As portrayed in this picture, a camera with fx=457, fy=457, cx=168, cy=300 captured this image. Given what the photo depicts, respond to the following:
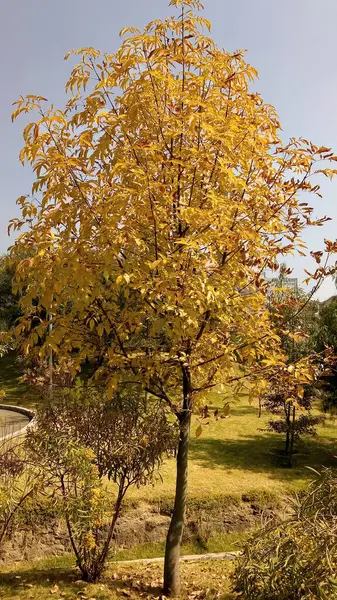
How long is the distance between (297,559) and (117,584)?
173 inches

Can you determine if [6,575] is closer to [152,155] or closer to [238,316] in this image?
[238,316]

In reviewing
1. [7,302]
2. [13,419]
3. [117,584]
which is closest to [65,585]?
[117,584]

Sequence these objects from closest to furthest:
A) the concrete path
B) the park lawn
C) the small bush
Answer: the small bush, the park lawn, the concrete path

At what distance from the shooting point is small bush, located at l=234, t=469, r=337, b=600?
3.77 meters

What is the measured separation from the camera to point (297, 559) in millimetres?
4051

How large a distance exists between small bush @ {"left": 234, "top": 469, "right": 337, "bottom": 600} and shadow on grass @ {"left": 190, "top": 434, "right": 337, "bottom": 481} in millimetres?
10678

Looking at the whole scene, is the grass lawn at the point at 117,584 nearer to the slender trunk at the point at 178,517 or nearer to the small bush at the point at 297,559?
the slender trunk at the point at 178,517

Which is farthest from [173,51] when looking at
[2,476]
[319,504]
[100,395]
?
[2,476]

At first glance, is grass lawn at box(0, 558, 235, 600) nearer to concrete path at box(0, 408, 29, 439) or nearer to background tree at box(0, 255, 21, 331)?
concrete path at box(0, 408, 29, 439)

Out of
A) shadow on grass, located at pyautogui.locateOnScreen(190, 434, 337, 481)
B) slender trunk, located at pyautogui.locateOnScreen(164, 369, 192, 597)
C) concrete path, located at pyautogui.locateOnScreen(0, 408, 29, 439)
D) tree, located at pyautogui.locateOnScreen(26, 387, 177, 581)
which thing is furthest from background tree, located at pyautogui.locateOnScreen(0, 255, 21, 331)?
slender trunk, located at pyautogui.locateOnScreen(164, 369, 192, 597)

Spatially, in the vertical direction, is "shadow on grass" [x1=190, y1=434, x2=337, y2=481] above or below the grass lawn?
above

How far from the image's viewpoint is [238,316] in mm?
6281

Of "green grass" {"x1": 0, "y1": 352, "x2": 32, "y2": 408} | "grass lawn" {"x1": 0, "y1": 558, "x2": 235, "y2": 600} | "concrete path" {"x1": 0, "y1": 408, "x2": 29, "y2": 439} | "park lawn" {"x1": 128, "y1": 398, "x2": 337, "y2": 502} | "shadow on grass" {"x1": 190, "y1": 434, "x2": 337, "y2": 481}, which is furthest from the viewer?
"green grass" {"x1": 0, "y1": 352, "x2": 32, "y2": 408}

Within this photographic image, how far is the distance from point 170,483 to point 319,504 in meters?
8.85
